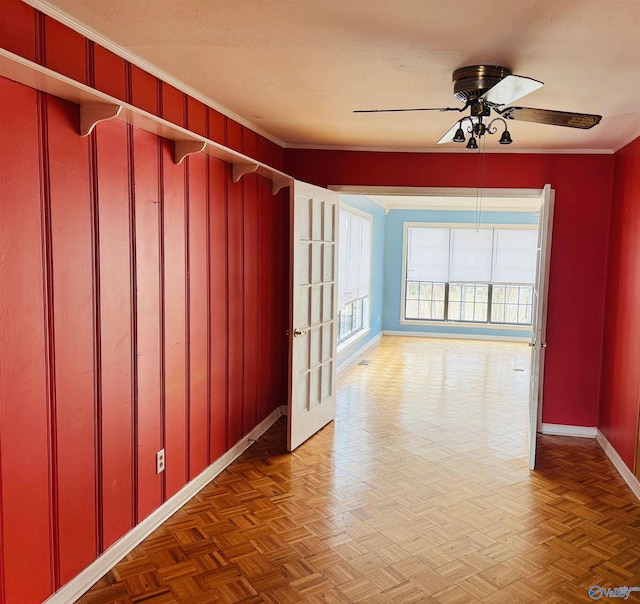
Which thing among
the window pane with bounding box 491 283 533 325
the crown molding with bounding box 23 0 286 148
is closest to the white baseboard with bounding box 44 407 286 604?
the crown molding with bounding box 23 0 286 148

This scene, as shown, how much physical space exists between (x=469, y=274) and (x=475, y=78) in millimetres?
7265

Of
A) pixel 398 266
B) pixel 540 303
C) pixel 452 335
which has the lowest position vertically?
pixel 452 335

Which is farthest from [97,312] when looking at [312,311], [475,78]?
[312,311]

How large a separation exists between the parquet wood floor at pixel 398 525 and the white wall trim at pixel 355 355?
178 cm

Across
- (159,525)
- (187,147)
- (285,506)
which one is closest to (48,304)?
(187,147)

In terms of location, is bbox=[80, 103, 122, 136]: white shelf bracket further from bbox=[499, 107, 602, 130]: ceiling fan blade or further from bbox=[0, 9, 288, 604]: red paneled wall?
bbox=[499, 107, 602, 130]: ceiling fan blade

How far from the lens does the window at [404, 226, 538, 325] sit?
369 inches

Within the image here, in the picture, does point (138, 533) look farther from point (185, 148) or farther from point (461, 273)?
point (461, 273)

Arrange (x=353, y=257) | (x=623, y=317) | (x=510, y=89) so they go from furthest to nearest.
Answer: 1. (x=353, y=257)
2. (x=623, y=317)
3. (x=510, y=89)

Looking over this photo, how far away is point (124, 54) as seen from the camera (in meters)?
2.43

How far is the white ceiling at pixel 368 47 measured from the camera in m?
1.95

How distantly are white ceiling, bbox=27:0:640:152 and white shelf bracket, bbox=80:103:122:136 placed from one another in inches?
13.0

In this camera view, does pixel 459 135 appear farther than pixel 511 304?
No

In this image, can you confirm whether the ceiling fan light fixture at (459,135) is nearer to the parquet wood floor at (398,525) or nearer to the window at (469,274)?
the parquet wood floor at (398,525)
